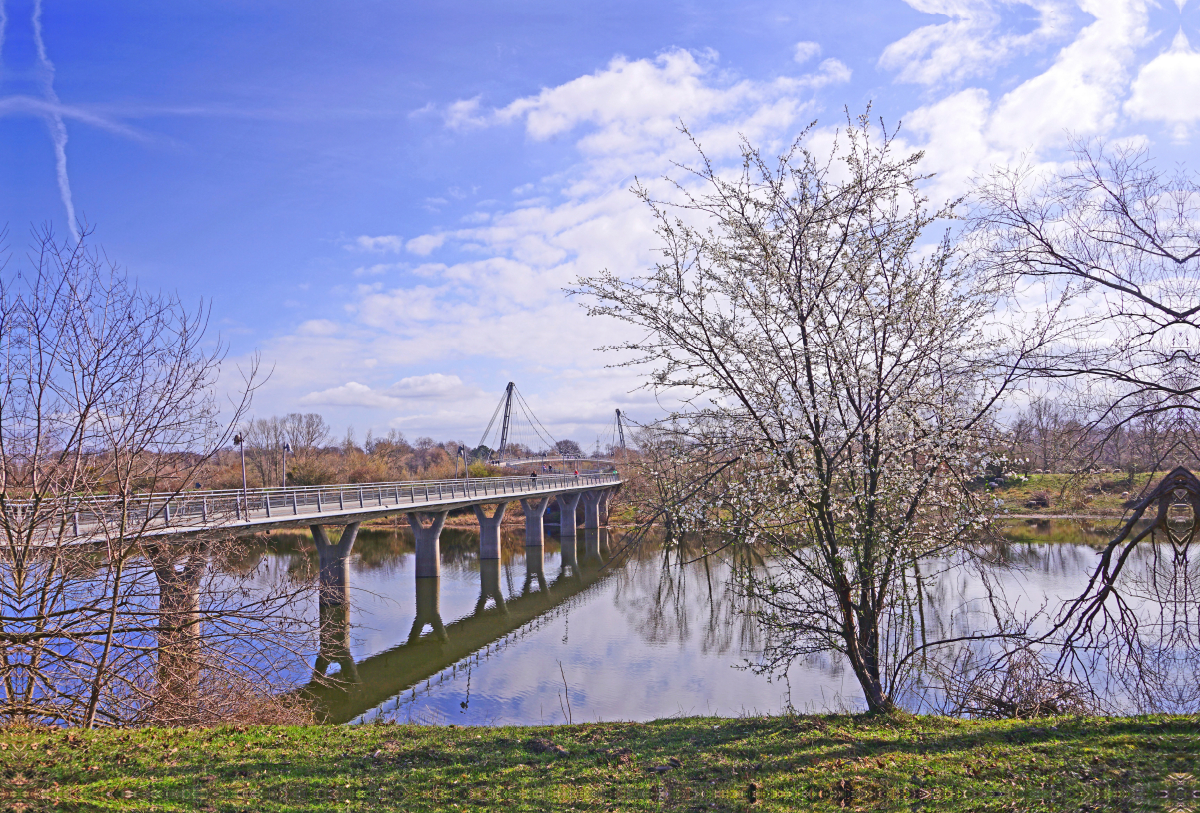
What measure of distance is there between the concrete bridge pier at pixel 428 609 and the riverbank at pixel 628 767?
18.4 metres

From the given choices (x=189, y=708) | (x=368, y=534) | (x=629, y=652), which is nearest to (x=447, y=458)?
(x=368, y=534)

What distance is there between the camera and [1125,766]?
607 cm

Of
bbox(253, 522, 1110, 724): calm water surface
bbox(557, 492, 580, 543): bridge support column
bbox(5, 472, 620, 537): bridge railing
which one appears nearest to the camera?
bbox(5, 472, 620, 537): bridge railing

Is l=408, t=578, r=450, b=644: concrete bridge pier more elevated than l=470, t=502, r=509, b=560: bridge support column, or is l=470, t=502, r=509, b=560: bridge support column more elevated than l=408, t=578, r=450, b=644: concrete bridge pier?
l=470, t=502, r=509, b=560: bridge support column

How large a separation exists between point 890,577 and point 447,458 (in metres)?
113

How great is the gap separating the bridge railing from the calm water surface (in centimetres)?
279

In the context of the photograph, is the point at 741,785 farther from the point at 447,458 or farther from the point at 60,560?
the point at 447,458

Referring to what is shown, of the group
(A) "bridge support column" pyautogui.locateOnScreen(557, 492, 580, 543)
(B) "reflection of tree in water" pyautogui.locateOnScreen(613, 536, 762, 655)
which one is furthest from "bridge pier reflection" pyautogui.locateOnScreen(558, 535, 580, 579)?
(B) "reflection of tree in water" pyautogui.locateOnScreen(613, 536, 762, 655)

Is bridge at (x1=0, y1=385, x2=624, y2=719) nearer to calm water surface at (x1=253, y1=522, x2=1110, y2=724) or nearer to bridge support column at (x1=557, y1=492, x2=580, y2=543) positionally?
calm water surface at (x1=253, y1=522, x2=1110, y2=724)

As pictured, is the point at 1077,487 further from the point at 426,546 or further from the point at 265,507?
the point at 426,546

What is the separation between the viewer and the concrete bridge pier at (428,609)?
26000 mm

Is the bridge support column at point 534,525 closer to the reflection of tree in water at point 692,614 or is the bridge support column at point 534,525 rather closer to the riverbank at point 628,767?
the reflection of tree in water at point 692,614

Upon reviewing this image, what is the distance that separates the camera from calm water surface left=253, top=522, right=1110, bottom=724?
48.0ft

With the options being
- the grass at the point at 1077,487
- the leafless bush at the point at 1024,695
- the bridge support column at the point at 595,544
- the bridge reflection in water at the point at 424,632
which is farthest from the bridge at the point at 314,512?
the leafless bush at the point at 1024,695
